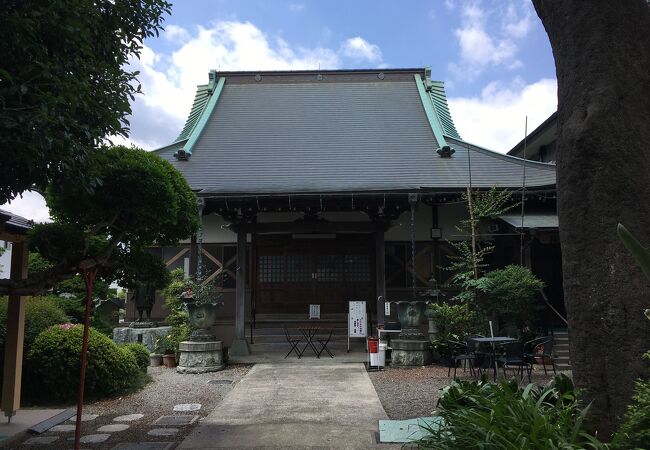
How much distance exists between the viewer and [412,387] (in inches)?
315

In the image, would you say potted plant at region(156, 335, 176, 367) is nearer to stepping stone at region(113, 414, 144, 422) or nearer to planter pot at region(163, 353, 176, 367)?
planter pot at region(163, 353, 176, 367)

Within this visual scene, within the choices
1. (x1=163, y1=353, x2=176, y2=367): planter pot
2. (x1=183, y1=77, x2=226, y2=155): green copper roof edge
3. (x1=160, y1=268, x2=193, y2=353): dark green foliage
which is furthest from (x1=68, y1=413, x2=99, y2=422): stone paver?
(x1=183, y1=77, x2=226, y2=155): green copper roof edge

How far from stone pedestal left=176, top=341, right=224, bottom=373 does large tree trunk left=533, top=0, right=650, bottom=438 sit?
7.87 metres

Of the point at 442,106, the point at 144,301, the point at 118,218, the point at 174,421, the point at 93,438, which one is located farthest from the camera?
the point at 442,106

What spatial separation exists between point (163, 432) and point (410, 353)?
5.54 m

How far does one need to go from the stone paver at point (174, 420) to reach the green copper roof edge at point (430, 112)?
1004cm

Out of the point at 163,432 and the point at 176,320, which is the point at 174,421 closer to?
the point at 163,432

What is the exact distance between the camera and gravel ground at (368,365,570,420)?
650 cm

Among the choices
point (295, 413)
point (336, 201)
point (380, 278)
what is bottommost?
point (295, 413)

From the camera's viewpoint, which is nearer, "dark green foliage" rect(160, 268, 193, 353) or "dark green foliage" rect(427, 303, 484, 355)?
"dark green foliage" rect(427, 303, 484, 355)

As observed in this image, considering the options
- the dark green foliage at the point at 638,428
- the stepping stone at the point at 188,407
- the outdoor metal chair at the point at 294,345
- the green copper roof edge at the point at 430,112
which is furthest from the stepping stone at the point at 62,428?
the green copper roof edge at the point at 430,112

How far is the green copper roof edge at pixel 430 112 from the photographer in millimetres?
14166

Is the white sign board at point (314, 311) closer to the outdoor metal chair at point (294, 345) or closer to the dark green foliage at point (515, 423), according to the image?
the outdoor metal chair at point (294, 345)

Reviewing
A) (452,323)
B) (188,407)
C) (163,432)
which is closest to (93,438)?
(163,432)
